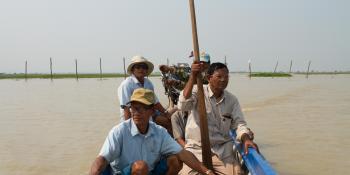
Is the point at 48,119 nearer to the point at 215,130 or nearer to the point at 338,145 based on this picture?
the point at 338,145

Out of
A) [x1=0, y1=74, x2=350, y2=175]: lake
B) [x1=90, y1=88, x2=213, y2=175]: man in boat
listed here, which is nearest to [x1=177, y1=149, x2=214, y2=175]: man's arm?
[x1=90, y1=88, x2=213, y2=175]: man in boat

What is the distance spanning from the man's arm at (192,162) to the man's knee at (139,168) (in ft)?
0.96

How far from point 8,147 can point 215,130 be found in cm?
467

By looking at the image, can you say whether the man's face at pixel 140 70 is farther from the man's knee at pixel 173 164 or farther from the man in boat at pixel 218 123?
the man's knee at pixel 173 164

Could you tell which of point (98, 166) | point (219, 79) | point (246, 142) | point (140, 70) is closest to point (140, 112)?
→ point (98, 166)

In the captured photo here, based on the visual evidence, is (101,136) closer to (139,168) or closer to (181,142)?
(181,142)

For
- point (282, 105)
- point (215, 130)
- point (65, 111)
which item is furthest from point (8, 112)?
point (215, 130)

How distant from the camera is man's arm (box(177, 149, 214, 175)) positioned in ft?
8.38

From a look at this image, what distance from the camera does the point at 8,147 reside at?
21.8 feet

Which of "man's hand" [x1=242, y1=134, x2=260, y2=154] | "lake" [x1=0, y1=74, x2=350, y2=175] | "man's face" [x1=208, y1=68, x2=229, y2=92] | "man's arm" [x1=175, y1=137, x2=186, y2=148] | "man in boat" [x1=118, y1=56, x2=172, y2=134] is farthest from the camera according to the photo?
"lake" [x1=0, y1=74, x2=350, y2=175]

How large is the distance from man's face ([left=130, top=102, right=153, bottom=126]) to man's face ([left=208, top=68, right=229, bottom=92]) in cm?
80

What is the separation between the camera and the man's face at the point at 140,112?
8.02ft

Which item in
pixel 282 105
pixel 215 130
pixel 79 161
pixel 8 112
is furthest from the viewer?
pixel 282 105

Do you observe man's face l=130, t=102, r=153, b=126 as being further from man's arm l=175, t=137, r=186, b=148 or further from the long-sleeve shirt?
man's arm l=175, t=137, r=186, b=148
